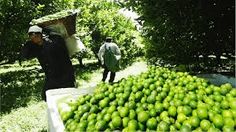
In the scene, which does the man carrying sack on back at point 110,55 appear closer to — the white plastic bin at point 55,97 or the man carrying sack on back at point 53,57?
the man carrying sack on back at point 53,57

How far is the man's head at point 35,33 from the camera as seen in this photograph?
652cm

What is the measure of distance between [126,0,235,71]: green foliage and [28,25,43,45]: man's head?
10.3ft

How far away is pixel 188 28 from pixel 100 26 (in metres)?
13.1

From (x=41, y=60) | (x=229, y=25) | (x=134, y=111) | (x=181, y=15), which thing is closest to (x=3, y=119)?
(x=41, y=60)

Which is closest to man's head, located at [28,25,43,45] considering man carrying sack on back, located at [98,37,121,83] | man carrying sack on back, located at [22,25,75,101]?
man carrying sack on back, located at [22,25,75,101]

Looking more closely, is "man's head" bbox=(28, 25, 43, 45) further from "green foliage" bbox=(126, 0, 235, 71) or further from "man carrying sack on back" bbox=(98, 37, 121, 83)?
"man carrying sack on back" bbox=(98, 37, 121, 83)

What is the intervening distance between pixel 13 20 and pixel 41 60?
1050 centimetres

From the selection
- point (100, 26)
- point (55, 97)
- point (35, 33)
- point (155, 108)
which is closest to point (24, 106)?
point (35, 33)

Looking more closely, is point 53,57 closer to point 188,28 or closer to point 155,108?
point 155,108

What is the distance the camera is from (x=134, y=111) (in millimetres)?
3920

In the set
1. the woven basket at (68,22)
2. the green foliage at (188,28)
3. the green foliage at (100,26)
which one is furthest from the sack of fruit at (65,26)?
the green foliage at (100,26)

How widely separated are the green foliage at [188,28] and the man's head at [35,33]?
10.3 ft

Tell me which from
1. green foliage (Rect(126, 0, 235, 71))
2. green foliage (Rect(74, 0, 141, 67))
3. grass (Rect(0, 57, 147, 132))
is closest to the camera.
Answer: green foliage (Rect(126, 0, 235, 71))

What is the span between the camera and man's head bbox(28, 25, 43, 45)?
21.4 ft
